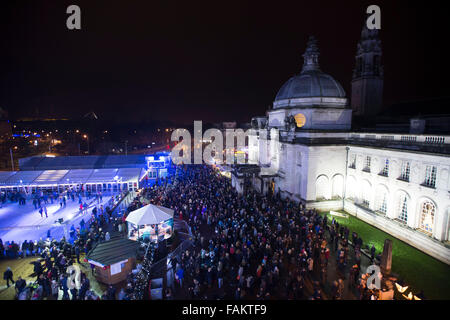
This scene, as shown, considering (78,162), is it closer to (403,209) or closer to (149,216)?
(149,216)

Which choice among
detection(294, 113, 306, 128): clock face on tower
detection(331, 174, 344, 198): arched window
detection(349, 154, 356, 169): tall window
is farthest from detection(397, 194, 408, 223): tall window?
detection(294, 113, 306, 128): clock face on tower

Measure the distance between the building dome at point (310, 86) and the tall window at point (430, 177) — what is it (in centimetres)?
1345

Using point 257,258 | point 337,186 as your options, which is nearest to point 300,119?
point 337,186

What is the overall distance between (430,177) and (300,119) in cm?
1345

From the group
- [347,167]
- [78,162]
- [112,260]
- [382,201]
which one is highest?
[347,167]

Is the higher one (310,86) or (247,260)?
(310,86)

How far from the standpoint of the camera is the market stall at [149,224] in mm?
15633

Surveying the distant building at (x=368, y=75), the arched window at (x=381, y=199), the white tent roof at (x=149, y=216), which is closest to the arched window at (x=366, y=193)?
the arched window at (x=381, y=199)

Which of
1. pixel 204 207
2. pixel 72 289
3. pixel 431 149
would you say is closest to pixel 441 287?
pixel 431 149

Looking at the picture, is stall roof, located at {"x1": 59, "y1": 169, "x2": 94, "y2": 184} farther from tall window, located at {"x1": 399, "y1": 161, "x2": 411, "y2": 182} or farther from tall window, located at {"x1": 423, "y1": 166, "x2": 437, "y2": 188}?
tall window, located at {"x1": 423, "y1": 166, "x2": 437, "y2": 188}

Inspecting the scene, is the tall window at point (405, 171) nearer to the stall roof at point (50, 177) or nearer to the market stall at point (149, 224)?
the market stall at point (149, 224)

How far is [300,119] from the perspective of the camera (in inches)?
1044

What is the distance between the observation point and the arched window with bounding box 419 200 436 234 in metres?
15.6

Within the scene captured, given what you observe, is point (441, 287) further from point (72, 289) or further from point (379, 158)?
point (72, 289)
